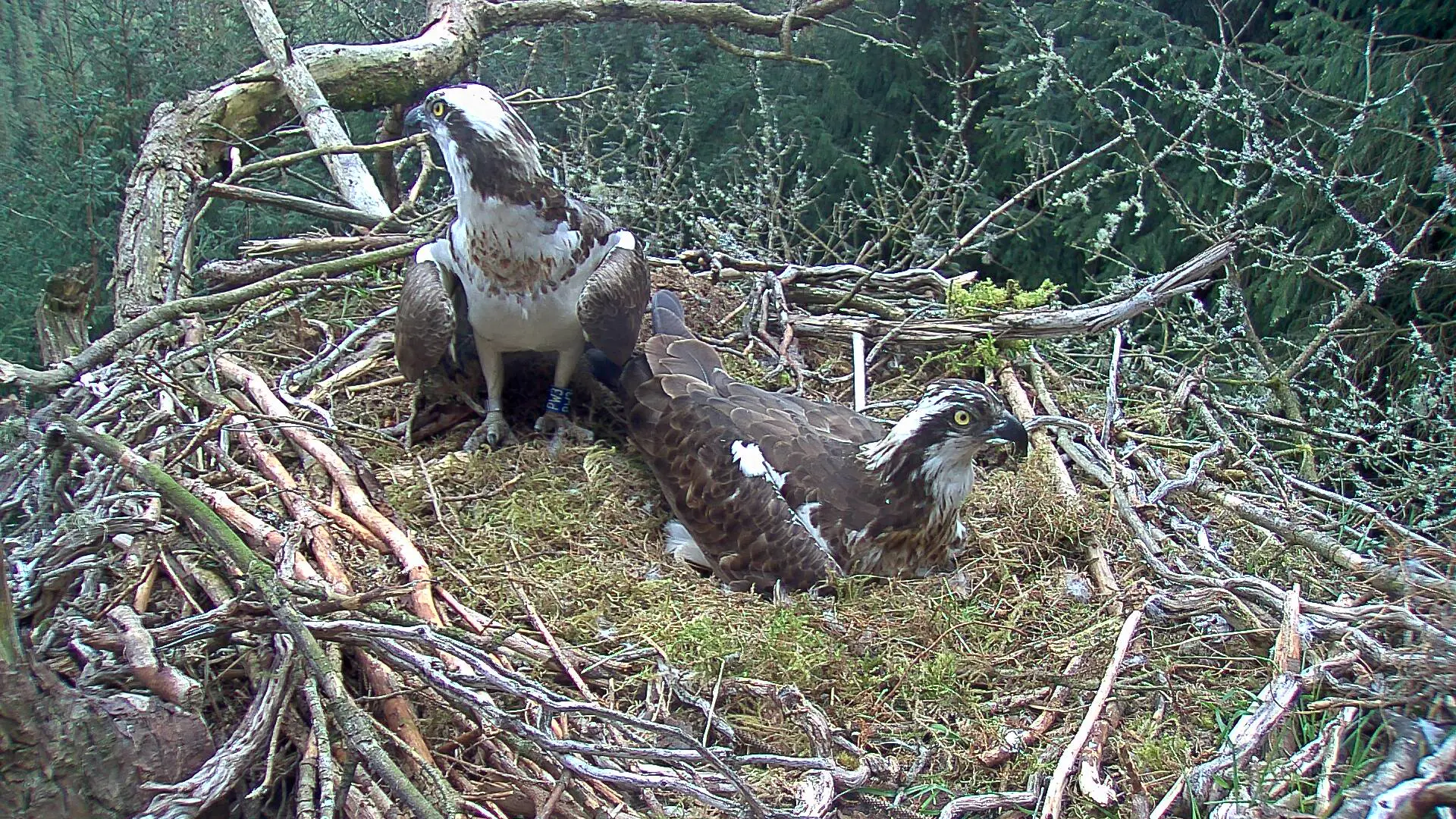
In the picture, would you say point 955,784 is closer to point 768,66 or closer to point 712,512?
point 712,512

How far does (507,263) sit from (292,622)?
187 cm

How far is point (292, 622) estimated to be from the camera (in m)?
2.06

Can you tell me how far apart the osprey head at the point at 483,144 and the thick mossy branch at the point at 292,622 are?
1635 mm

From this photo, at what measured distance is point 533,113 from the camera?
9.05 metres

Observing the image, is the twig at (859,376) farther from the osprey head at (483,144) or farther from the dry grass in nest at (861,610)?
the osprey head at (483,144)

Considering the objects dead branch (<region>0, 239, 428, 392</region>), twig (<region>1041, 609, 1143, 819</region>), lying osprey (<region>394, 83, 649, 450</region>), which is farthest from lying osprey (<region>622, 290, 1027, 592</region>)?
dead branch (<region>0, 239, 428, 392</region>)

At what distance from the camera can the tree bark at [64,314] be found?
323cm

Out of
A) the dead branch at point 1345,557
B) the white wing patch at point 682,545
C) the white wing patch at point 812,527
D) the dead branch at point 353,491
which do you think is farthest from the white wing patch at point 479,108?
the dead branch at point 1345,557

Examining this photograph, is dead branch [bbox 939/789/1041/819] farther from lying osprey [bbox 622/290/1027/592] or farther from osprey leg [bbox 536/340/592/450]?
osprey leg [bbox 536/340/592/450]

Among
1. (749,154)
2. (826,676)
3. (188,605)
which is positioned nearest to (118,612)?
(188,605)

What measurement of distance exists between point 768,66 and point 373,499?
7149mm

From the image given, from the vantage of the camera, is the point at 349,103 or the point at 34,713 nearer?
the point at 34,713

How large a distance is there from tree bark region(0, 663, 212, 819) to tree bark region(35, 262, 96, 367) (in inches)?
68.2

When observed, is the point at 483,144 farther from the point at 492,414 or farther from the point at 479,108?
the point at 492,414
